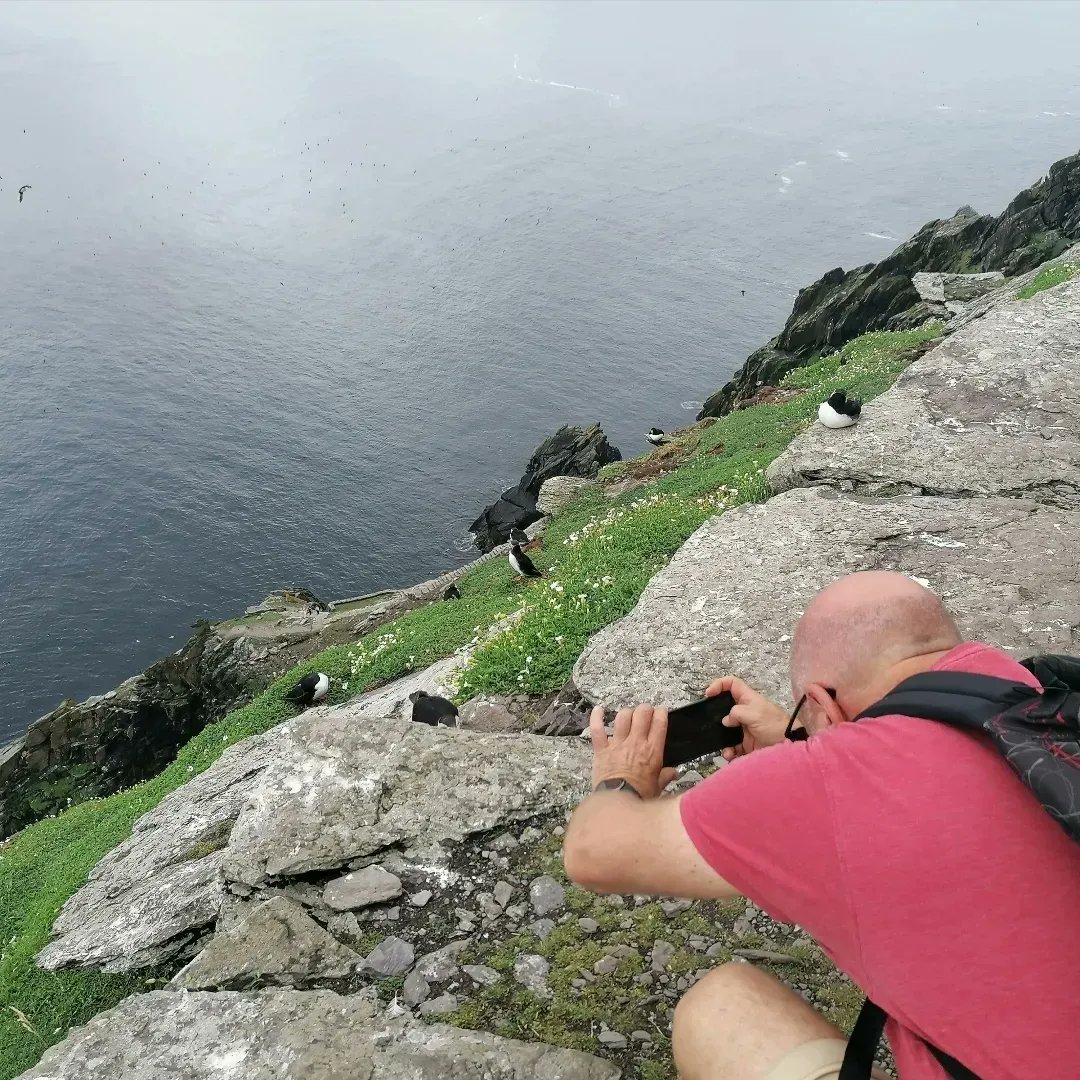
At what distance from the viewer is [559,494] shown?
35.2m

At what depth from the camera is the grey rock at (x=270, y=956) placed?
268 inches

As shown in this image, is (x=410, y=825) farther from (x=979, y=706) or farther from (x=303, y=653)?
(x=303, y=653)

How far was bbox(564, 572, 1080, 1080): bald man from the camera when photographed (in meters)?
2.92

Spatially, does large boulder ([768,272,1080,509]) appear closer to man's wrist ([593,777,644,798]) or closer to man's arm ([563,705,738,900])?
man's arm ([563,705,738,900])

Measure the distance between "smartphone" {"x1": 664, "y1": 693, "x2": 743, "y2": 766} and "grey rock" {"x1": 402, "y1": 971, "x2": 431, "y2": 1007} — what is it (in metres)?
3.30

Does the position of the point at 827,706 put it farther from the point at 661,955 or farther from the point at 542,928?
the point at 542,928

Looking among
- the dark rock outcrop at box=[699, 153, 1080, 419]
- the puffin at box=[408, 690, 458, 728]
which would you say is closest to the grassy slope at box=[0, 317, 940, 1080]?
the puffin at box=[408, 690, 458, 728]

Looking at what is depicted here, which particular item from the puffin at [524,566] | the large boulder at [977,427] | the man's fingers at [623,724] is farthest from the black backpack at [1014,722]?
the puffin at [524,566]

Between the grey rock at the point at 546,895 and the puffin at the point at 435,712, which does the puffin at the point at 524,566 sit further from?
the grey rock at the point at 546,895

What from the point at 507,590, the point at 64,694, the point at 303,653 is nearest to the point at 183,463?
the point at 64,694

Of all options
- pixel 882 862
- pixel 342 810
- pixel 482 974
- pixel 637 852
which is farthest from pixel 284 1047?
pixel 882 862

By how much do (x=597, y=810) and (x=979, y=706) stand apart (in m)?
1.86

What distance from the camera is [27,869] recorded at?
17.0m

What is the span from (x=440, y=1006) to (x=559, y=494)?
29396 mm
